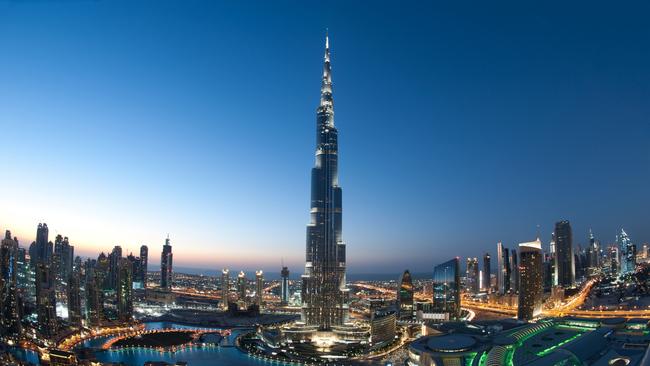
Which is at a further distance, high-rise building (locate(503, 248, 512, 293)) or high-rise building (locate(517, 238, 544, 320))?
high-rise building (locate(503, 248, 512, 293))

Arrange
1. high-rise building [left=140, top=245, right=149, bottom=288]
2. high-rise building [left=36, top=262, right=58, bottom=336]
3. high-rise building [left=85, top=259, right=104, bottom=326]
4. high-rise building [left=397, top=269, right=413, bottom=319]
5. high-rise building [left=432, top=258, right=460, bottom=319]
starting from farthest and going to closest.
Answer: high-rise building [left=140, top=245, right=149, bottom=288] → high-rise building [left=397, top=269, right=413, bottom=319] → high-rise building [left=432, top=258, right=460, bottom=319] → high-rise building [left=85, top=259, right=104, bottom=326] → high-rise building [left=36, top=262, right=58, bottom=336]

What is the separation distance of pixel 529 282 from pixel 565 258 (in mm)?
54125

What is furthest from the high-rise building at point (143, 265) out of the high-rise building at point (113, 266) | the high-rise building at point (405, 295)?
the high-rise building at point (405, 295)

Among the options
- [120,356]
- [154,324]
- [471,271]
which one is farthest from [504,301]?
[120,356]

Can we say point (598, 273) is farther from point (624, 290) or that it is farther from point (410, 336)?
point (410, 336)

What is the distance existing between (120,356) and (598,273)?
376ft

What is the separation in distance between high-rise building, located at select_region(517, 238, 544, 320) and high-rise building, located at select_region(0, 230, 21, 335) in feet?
199

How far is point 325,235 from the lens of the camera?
72.1m

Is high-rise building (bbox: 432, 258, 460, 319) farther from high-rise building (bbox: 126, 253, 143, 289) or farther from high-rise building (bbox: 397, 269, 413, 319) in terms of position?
high-rise building (bbox: 126, 253, 143, 289)

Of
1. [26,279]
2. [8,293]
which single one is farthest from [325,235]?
[26,279]

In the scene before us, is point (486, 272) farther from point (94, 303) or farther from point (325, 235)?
point (94, 303)

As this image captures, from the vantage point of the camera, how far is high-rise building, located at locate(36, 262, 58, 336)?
2339 inches

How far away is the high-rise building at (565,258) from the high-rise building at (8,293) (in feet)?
327

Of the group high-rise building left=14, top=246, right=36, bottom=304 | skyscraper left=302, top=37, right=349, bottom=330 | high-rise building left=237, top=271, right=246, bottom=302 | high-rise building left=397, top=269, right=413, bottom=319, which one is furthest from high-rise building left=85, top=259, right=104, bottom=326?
high-rise building left=397, top=269, right=413, bottom=319
